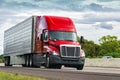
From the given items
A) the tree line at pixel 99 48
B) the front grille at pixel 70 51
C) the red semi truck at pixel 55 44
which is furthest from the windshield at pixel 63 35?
the tree line at pixel 99 48

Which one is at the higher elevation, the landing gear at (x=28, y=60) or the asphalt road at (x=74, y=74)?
the landing gear at (x=28, y=60)

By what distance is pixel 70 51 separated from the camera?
37938mm

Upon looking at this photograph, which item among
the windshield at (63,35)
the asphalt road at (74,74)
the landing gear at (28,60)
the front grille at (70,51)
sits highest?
the windshield at (63,35)

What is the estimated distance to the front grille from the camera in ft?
124

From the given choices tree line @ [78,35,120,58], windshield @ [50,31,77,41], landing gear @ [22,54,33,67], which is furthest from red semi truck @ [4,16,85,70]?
tree line @ [78,35,120,58]

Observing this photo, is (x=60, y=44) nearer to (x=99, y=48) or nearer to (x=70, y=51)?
(x=70, y=51)

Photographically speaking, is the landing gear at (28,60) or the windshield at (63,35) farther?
the landing gear at (28,60)

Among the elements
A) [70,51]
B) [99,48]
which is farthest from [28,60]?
[99,48]

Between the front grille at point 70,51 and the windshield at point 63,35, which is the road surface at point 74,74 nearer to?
Result: the front grille at point 70,51

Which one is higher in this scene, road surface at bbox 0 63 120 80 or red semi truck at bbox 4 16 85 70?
red semi truck at bbox 4 16 85 70

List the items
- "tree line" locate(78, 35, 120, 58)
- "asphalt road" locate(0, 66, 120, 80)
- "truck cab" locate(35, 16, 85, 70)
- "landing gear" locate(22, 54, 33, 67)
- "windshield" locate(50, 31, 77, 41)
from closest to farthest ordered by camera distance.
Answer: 1. "asphalt road" locate(0, 66, 120, 80)
2. "truck cab" locate(35, 16, 85, 70)
3. "windshield" locate(50, 31, 77, 41)
4. "landing gear" locate(22, 54, 33, 67)
5. "tree line" locate(78, 35, 120, 58)

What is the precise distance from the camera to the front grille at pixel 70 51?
3772 cm

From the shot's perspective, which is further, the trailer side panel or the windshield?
the trailer side panel

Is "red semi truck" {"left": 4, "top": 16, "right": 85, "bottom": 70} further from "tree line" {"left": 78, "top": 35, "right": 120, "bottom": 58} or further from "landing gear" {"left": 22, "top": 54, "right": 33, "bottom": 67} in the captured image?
"tree line" {"left": 78, "top": 35, "right": 120, "bottom": 58}
